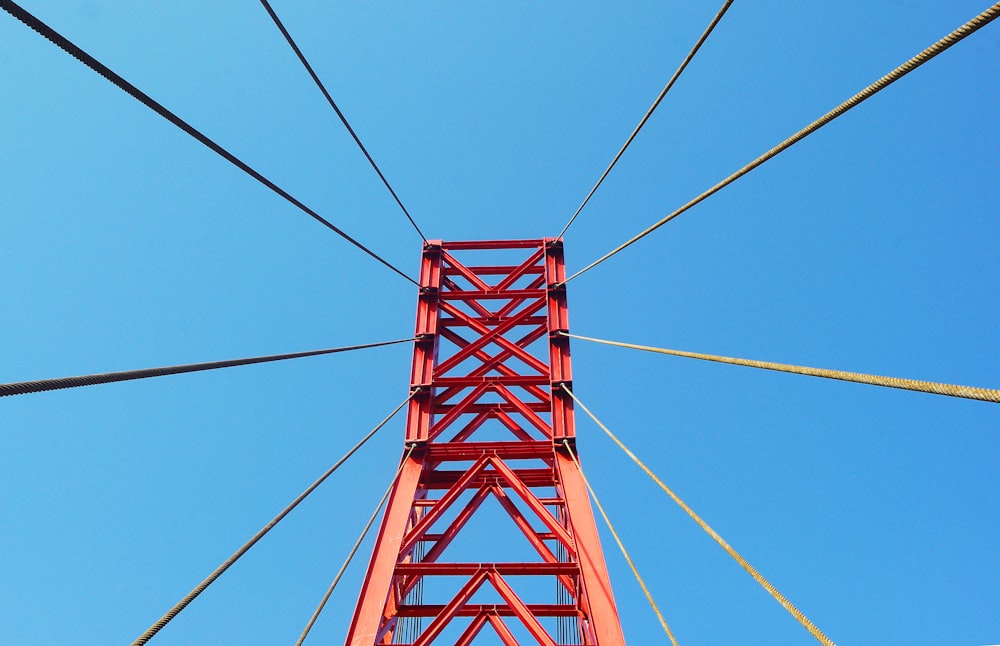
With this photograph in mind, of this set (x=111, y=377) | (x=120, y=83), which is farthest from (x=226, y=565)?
(x=120, y=83)

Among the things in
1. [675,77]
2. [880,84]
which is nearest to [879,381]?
[880,84]

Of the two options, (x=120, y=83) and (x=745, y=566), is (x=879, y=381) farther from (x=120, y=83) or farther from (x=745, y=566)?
(x=120, y=83)

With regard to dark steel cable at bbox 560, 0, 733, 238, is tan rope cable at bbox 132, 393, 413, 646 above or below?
below

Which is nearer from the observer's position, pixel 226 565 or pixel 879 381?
pixel 879 381

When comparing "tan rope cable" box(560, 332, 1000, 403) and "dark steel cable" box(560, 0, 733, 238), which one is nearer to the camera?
"tan rope cable" box(560, 332, 1000, 403)

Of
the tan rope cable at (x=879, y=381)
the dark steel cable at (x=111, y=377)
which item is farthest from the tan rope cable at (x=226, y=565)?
the tan rope cable at (x=879, y=381)

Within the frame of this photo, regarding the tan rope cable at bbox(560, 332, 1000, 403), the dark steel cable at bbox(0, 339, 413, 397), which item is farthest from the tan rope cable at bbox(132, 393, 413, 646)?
the tan rope cable at bbox(560, 332, 1000, 403)

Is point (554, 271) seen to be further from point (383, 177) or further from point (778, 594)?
point (778, 594)

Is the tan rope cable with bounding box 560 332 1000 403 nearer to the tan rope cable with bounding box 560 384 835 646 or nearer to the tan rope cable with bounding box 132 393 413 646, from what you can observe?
the tan rope cable with bounding box 560 384 835 646

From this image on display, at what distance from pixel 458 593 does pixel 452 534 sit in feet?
4.24

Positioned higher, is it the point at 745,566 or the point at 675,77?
the point at 675,77

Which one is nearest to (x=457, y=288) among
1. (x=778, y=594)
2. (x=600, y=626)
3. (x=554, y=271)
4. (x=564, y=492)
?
(x=554, y=271)

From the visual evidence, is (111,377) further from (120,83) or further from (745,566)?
(745,566)

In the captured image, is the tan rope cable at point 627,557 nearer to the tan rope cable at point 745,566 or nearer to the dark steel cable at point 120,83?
the tan rope cable at point 745,566
